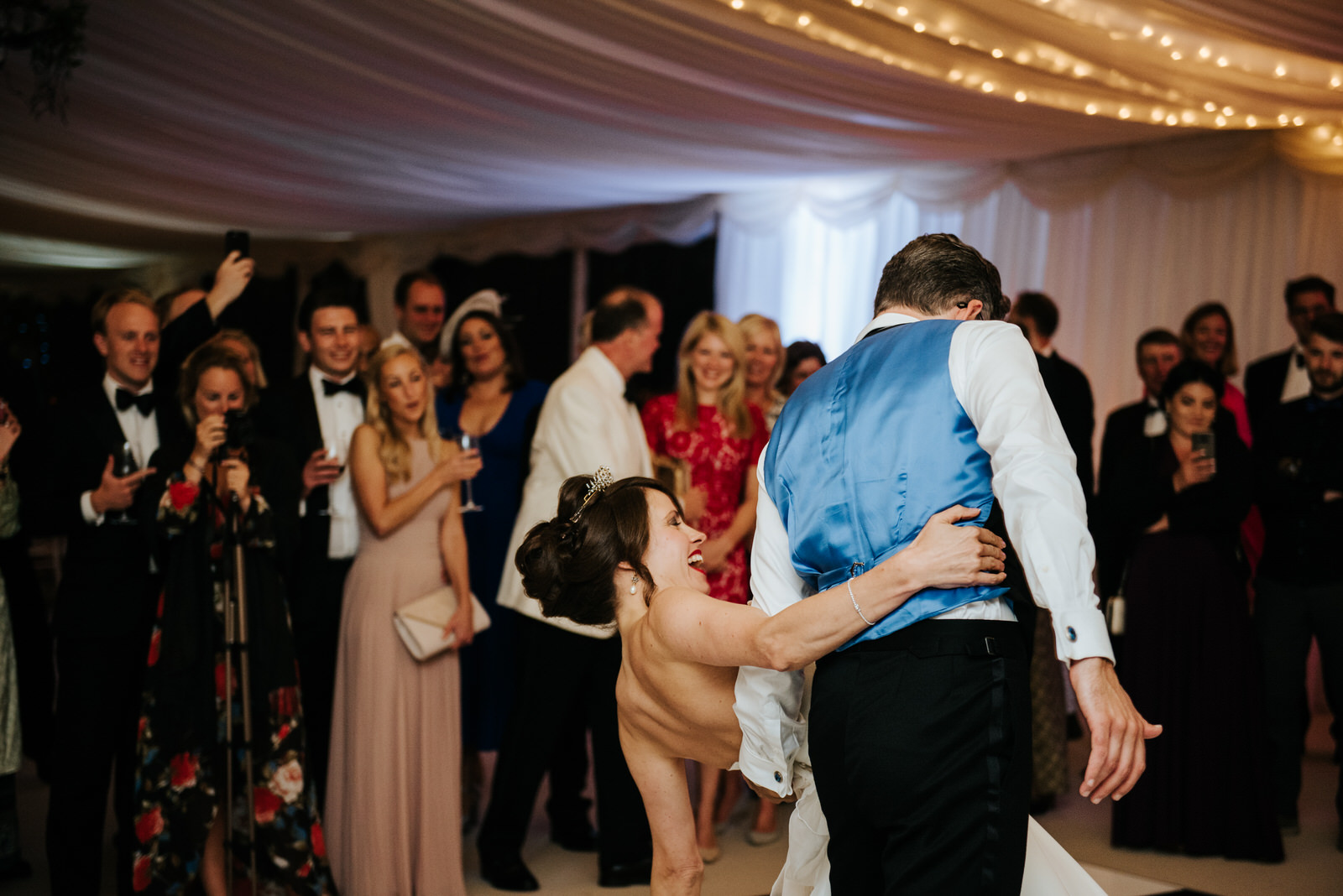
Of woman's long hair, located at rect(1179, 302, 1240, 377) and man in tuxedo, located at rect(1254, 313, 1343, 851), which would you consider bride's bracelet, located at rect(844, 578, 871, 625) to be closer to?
man in tuxedo, located at rect(1254, 313, 1343, 851)

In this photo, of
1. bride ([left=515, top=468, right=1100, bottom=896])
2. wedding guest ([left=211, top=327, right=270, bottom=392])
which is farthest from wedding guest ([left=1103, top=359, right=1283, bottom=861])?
wedding guest ([left=211, top=327, right=270, bottom=392])

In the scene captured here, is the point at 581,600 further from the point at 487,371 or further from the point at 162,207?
the point at 162,207

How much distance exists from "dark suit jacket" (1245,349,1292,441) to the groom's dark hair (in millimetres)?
3972

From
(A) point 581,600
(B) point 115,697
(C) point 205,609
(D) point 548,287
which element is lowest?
(B) point 115,697

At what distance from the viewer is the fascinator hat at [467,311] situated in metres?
4.56

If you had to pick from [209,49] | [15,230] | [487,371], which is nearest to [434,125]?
[209,49]

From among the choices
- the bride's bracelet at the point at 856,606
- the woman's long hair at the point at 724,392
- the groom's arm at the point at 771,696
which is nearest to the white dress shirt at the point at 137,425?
the woman's long hair at the point at 724,392

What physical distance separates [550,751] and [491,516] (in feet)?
3.65

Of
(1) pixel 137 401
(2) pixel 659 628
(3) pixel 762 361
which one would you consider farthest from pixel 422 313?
(2) pixel 659 628

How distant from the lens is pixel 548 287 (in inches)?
409

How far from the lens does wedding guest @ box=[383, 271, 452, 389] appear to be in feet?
16.6

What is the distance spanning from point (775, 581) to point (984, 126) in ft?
14.8

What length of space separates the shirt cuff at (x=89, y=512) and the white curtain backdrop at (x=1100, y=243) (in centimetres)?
571

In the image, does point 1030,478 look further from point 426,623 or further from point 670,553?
point 426,623
